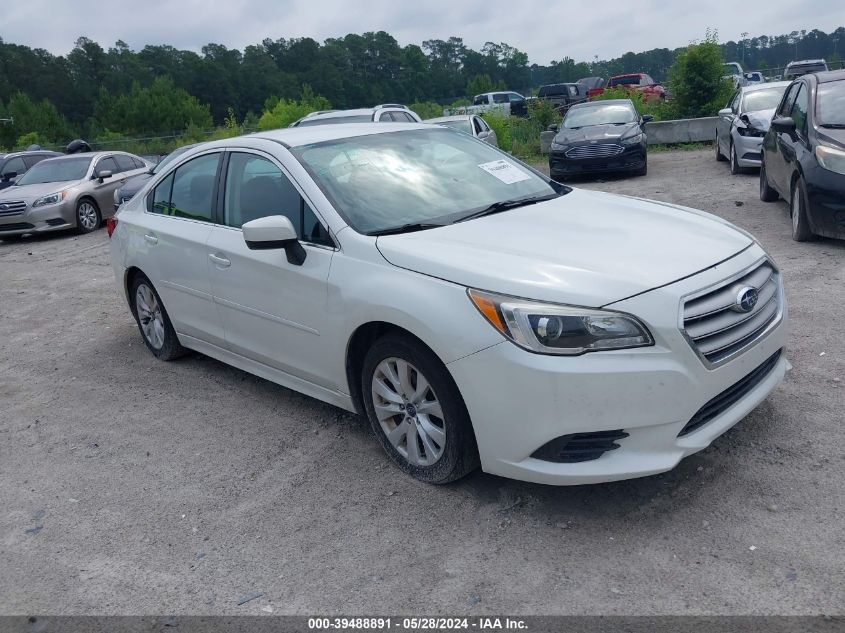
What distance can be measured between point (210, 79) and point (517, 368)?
3088 inches

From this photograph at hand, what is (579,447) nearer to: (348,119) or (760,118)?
(348,119)

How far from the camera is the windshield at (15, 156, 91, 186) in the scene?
1605cm

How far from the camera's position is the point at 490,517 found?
12.2 feet

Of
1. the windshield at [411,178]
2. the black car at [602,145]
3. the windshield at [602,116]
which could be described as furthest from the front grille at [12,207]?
the windshield at [411,178]

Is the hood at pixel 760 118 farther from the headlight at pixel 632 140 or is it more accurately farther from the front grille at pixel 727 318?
the front grille at pixel 727 318

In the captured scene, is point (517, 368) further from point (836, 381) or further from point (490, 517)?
point (836, 381)

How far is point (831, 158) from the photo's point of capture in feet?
25.1

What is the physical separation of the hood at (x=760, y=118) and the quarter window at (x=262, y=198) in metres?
10.1

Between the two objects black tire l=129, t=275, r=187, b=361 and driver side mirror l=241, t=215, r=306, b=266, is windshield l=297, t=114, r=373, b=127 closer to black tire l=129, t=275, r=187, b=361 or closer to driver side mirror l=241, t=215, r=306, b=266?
black tire l=129, t=275, r=187, b=361

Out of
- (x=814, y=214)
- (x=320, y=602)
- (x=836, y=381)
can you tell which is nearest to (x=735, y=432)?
(x=836, y=381)

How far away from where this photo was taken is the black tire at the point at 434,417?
3.67 m

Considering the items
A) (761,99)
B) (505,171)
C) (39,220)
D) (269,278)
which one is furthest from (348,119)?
(269,278)

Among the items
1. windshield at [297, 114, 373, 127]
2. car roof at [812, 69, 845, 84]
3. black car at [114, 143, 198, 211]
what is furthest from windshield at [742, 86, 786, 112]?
black car at [114, 143, 198, 211]

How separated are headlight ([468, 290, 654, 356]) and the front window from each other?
1146cm
